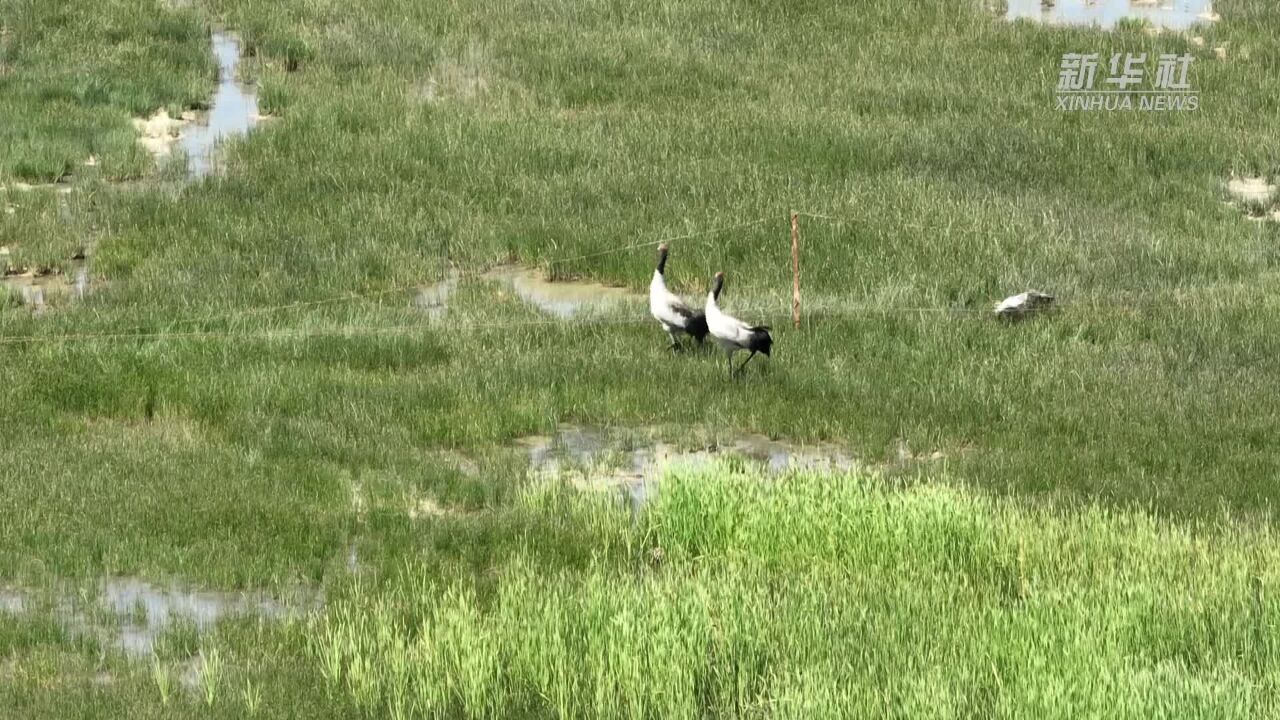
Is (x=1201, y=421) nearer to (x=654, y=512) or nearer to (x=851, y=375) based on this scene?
(x=851, y=375)

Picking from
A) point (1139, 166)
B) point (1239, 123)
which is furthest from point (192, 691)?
point (1239, 123)

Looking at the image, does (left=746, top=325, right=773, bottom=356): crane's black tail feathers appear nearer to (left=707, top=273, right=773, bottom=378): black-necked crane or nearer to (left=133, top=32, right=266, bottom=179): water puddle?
(left=707, top=273, right=773, bottom=378): black-necked crane

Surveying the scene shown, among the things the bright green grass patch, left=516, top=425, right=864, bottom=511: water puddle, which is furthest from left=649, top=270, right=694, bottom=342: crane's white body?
the bright green grass patch

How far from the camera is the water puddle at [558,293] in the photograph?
62.4 ft

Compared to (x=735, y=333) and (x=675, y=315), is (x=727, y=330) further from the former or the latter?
(x=675, y=315)

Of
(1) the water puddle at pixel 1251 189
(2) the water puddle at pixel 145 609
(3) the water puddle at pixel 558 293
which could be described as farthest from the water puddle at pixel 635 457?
(1) the water puddle at pixel 1251 189

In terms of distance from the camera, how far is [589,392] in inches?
628

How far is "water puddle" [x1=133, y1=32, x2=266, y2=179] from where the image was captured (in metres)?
23.2

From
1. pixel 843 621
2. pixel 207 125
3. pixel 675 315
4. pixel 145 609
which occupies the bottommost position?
pixel 207 125

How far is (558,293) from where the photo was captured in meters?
19.8

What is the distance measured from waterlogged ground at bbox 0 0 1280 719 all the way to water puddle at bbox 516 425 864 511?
0.20 feet

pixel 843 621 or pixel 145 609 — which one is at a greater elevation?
pixel 843 621
